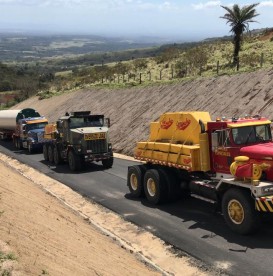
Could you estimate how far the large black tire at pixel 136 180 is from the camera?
16.9 metres

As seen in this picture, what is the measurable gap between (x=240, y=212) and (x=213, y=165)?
2.34 meters

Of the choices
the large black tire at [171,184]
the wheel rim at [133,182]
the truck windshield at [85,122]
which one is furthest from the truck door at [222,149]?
the truck windshield at [85,122]

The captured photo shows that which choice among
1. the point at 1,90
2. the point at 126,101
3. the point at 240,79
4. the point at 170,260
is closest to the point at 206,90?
the point at 240,79

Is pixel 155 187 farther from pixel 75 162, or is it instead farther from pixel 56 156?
pixel 56 156

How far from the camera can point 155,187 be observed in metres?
15.9

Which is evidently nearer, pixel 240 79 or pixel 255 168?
pixel 255 168

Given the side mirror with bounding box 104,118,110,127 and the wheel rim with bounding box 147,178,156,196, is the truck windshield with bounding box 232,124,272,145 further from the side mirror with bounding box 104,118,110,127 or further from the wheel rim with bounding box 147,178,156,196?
the side mirror with bounding box 104,118,110,127

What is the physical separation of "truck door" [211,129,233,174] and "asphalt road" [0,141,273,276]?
1.75 meters

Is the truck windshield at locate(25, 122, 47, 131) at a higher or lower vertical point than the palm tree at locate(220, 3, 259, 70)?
lower

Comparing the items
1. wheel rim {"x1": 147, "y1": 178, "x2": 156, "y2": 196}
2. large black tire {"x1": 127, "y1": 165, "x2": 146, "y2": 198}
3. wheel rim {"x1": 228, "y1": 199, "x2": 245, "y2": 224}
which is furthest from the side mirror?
wheel rim {"x1": 228, "y1": 199, "x2": 245, "y2": 224}

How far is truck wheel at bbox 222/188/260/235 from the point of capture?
11.7 m

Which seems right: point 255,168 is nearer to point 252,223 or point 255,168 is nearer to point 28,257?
point 252,223

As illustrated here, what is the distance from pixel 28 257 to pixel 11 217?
2872 millimetres

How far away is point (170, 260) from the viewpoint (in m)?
11.0
